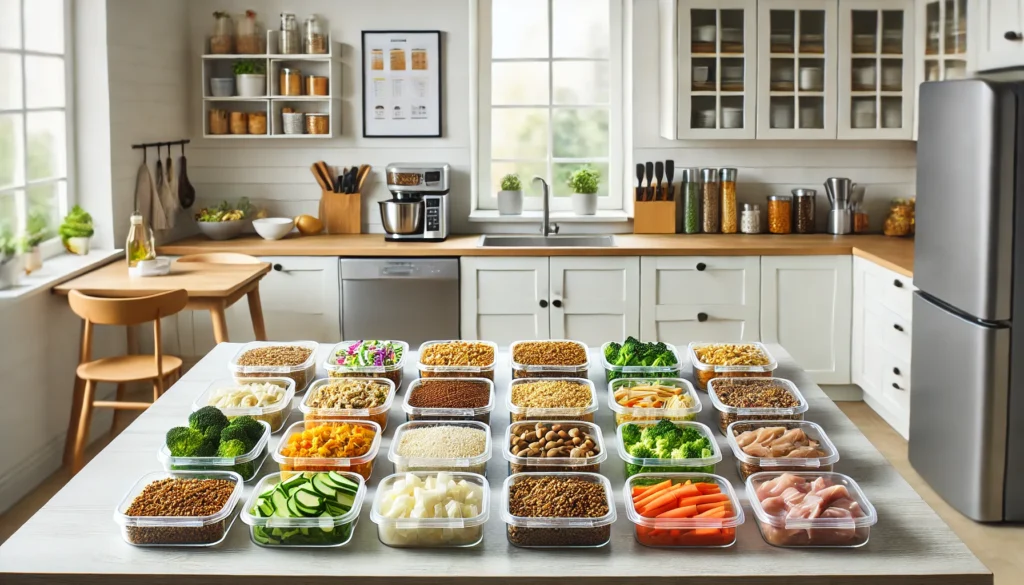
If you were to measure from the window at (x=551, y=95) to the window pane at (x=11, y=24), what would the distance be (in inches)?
97.5

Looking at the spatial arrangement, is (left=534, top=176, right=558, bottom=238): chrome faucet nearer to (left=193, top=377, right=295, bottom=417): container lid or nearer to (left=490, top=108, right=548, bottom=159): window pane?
(left=490, top=108, right=548, bottom=159): window pane

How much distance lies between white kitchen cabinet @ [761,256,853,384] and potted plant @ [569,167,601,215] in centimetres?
107

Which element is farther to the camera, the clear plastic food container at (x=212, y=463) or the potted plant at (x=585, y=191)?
the potted plant at (x=585, y=191)

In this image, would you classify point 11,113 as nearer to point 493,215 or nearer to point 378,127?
point 378,127

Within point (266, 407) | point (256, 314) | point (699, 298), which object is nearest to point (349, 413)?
point (266, 407)

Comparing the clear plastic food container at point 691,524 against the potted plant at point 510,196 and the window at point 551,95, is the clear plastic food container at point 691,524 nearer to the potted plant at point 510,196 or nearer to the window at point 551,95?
the potted plant at point 510,196

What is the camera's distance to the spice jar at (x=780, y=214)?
588cm

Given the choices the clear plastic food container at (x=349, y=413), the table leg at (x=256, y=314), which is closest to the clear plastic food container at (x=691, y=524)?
the clear plastic food container at (x=349, y=413)

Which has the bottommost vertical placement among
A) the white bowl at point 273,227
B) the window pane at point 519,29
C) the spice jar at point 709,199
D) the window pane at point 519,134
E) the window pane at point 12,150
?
the white bowl at point 273,227

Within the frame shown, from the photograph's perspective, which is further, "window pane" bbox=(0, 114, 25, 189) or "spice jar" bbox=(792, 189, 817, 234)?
"spice jar" bbox=(792, 189, 817, 234)

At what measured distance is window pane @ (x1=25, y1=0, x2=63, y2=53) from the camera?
4.66 meters

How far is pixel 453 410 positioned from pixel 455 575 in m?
0.66

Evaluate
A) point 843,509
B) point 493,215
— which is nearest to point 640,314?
point 493,215

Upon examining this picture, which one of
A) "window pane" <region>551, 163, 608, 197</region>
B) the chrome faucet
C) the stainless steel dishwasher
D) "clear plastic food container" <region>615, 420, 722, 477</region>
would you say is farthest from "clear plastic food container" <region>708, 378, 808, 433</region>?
"window pane" <region>551, 163, 608, 197</region>
